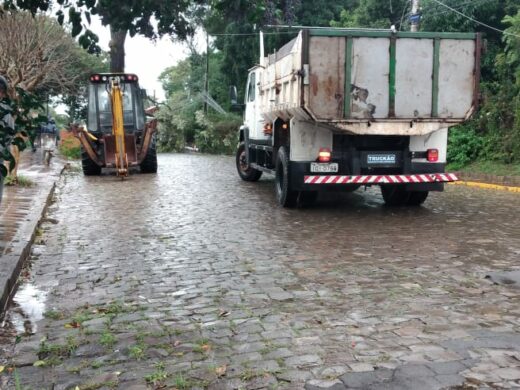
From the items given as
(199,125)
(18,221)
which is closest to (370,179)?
(18,221)

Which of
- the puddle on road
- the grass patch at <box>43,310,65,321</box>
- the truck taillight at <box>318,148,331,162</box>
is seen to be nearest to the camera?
the puddle on road

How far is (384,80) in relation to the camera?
30.7ft

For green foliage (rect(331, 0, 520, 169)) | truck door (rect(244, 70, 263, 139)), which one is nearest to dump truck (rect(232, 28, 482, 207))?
truck door (rect(244, 70, 263, 139))

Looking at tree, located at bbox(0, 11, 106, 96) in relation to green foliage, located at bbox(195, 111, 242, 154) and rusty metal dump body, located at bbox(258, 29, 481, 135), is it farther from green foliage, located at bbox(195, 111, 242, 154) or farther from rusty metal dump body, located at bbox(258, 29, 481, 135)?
rusty metal dump body, located at bbox(258, 29, 481, 135)

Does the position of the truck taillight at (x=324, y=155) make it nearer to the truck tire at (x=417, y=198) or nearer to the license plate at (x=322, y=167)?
the license plate at (x=322, y=167)

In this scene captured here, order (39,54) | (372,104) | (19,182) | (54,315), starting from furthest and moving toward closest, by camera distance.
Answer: (39,54), (19,182), (372,104), (54,315)

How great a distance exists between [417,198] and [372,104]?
96.0 inches

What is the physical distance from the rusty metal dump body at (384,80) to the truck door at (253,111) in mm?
3789

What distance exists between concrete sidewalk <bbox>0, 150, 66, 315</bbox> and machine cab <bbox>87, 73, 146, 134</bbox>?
227 cm

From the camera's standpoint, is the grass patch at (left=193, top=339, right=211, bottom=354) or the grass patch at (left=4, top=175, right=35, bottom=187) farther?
the grass patch at (left=4, top=175, right=35, bottom=187)

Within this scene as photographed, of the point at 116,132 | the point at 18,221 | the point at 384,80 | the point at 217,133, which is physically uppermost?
the point at 384,80

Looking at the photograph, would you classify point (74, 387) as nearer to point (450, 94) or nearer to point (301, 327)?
point (301, 327)

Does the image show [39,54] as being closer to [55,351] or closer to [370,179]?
[370,179]

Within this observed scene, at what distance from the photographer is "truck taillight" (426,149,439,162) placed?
10102mm
